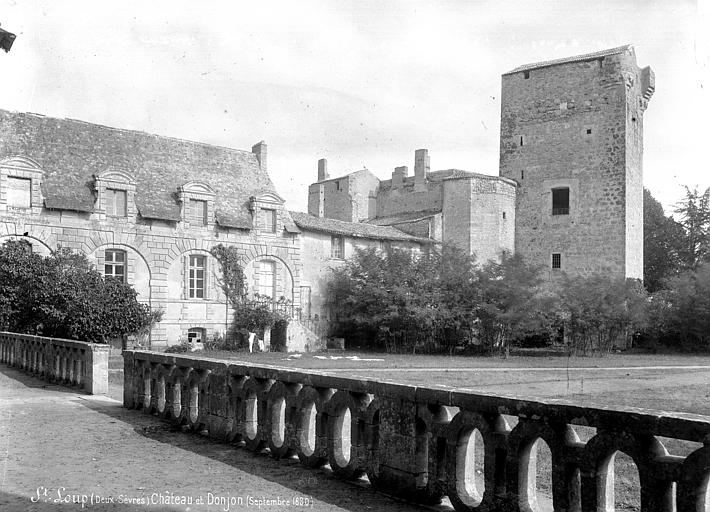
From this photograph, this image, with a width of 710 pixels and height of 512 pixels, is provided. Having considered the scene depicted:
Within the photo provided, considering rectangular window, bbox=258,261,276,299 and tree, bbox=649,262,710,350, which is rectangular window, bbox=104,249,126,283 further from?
tree, bbox=649,262,710,350

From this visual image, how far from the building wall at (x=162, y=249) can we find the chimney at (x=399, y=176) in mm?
15719

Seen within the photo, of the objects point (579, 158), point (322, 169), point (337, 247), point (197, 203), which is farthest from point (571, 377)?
point (322, 169)

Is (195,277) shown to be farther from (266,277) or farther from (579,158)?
(579,158)

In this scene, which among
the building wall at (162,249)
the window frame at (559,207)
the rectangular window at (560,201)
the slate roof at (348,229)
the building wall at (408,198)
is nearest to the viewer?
the building wall at (162,249)

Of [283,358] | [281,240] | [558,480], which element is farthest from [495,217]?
[558,480]

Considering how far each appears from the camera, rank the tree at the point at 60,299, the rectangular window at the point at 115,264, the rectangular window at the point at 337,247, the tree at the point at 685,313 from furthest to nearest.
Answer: the rectangular window at the point at 337,247, the tree at the point at 685,313, the rectangular window at the point at 115,264, the tree at the point at 60,299

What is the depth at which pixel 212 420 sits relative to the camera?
777 centimetres

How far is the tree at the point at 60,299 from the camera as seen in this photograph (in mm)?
22969

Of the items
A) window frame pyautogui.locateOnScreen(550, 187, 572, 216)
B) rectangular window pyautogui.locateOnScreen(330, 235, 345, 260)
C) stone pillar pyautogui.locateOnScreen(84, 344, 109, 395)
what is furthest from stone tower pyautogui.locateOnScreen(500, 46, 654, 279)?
stone pillar pyautogui.locateOnScreen(84, 344, 109, 395)

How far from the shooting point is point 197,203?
30.8 m

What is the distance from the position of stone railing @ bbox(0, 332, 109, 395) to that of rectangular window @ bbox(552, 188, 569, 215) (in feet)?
103

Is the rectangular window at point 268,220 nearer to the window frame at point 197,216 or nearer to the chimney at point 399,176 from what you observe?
the window frame at point 197,216

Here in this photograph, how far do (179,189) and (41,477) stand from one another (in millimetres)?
25338

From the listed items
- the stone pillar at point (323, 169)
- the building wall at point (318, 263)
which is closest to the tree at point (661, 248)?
the stone pillar at point (323, 169)
